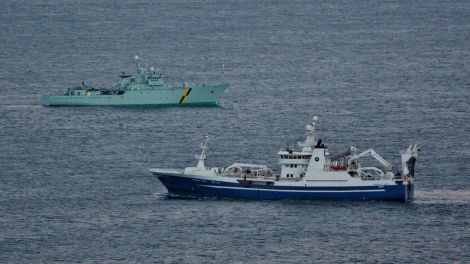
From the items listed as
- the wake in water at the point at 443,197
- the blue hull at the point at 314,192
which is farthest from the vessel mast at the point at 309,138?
the wake in water at the point at 443,197

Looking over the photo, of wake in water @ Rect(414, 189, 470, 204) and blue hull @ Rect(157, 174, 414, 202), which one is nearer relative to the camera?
blue hull @ Rect(157, 174, 414, 202)

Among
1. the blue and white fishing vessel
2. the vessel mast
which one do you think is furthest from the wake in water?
the vessel mast

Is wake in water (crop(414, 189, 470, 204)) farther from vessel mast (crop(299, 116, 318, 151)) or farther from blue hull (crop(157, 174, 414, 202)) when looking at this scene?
vessel mast (crop(299, 116, 318, 151))

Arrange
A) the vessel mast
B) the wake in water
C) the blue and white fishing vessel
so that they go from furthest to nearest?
the wake in water < the vessel mast < the blue and white fishing vessel

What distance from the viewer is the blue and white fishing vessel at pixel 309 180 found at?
162m

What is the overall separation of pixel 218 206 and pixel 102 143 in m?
38.9

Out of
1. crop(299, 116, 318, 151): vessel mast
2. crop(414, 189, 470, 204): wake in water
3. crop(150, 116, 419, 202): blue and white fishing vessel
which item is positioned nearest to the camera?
crop(150, 116, 419, 202): blue and white fishing vessel

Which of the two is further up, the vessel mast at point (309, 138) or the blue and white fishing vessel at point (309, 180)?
the vessel mast at point (309, 138)

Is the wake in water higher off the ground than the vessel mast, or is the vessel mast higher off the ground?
the vessel mast

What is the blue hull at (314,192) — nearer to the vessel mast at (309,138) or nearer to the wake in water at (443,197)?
the wake in water at (443,197)

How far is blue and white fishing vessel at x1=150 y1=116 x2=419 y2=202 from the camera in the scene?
161625mm

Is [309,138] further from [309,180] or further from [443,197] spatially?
[443,197]

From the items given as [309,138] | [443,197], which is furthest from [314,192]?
[443,197]

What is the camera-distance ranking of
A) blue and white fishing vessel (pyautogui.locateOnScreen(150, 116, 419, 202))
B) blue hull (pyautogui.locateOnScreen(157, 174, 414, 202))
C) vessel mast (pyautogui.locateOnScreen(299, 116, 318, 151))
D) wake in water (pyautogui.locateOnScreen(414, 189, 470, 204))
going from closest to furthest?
blue and white fishing vessel (pyautogui.locateOnScreen(150, 116, 419, 202)) < blue hull (pyautogui.locateOnScreen(157, 174, 414, 202)) < vessel mast (pyautogui.locateOnScreen(299, 116, 318, 151)) < wake in water (pyautogui.locateOnScreen(414, 189, 470, 204))
